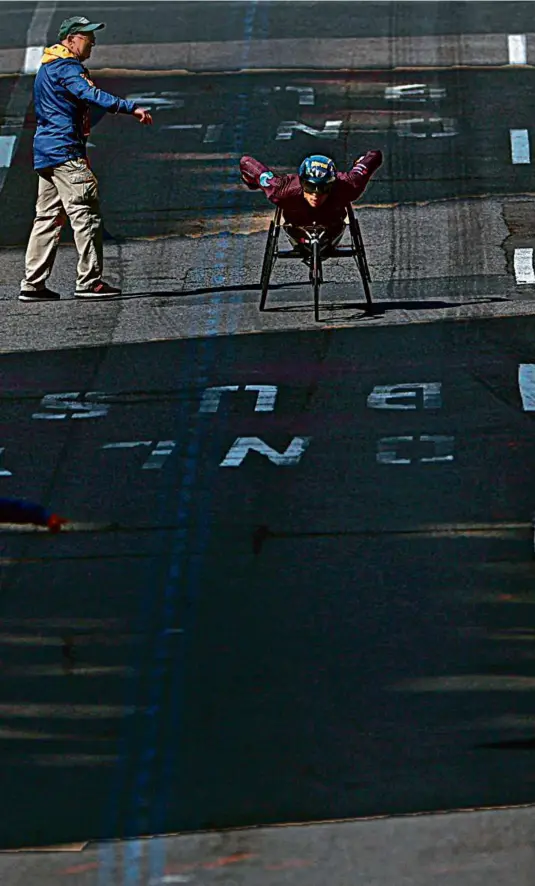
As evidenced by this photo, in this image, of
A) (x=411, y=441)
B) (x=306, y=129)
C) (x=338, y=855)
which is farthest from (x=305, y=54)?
(x=338, y=855)

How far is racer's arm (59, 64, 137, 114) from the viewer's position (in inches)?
555

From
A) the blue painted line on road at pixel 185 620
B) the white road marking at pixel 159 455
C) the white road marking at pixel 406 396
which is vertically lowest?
the white road marking at pixel 406 396

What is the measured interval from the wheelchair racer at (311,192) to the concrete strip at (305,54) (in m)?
8.78

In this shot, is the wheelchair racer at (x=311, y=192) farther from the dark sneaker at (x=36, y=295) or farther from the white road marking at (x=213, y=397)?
the dark sneaker at (x=36, y=295)

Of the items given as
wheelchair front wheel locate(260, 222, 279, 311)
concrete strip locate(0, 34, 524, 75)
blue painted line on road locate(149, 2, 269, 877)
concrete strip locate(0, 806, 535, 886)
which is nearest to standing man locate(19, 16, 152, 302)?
blue painted line on road locate(149, 2, 269, 877)

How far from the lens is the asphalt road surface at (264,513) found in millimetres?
7227

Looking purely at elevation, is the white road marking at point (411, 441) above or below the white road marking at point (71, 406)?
below

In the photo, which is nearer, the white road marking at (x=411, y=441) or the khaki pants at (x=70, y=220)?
the white road marking at (x=411, y=441)

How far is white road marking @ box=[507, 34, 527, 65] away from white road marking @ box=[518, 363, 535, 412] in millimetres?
10179

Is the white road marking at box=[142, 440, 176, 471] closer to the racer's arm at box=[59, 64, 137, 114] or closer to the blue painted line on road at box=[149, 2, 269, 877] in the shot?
the blue painted line on road at box=[149, 2, 269, 877]

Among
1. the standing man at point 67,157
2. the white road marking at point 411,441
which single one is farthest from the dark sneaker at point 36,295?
the white road marking at point 411,441

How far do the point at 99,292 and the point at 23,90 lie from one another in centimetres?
735

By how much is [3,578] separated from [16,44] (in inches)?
599

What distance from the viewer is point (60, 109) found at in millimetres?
14578
